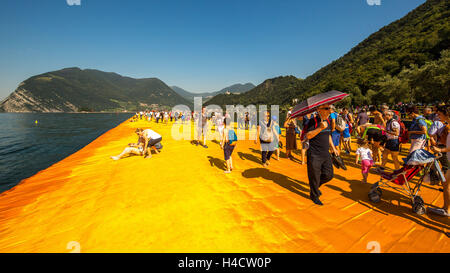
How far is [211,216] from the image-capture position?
3.66 meters

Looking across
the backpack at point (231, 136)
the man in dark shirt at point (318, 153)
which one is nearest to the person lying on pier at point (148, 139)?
the backpack at point (231, 136)

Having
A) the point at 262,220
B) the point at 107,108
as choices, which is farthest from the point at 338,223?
the point at 107,108

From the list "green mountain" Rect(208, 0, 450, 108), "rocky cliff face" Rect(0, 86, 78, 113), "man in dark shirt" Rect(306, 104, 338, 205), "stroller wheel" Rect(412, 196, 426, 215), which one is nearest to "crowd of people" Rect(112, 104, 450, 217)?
"man in dark shirt" Rect(306, 104, 338, 205)

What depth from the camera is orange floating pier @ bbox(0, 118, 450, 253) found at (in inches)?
112

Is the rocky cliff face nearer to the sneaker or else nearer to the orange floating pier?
the orange floating pier

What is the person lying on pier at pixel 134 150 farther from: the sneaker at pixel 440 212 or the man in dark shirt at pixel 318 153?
the sneaker at pixel 440 212

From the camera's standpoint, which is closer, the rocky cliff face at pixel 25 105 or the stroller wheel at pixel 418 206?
the stroller wheel at pixel 418 206

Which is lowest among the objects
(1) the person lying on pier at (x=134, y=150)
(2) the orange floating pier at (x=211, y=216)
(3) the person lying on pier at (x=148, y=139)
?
(2) the orange floating pier at (x=211, y=216)

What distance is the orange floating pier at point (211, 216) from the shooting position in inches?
112

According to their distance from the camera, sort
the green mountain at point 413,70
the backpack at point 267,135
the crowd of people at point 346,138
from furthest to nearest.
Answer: the green mountain at point 413,70 → the backpack at point 267,135 → the crowd of people at point 346,138

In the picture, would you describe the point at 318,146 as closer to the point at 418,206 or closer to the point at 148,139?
the point at 418,206

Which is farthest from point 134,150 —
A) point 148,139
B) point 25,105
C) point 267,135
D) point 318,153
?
point 25,105
